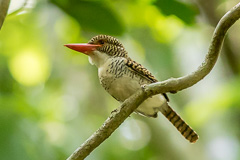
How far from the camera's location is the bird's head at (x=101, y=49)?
3590mm

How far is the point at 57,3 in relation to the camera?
2965 millimetres

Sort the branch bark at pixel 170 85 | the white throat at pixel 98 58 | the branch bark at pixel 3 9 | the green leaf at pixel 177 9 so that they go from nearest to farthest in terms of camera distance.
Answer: the branch bark at pixel 3 9
the branch bark at pixel 170 85
the green leaf at pixel 177 9
the white throat at pixel 98 58

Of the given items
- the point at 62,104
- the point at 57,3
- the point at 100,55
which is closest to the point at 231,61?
the point at 100,55

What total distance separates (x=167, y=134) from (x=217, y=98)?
1887mm

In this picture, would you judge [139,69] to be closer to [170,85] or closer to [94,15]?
[94,15]

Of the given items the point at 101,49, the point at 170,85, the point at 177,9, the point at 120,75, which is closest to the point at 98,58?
the point at 101,49

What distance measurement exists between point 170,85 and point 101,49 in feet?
3.80

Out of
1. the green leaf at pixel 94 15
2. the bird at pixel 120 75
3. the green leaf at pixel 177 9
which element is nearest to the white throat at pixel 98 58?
the bird at pixel 120 75

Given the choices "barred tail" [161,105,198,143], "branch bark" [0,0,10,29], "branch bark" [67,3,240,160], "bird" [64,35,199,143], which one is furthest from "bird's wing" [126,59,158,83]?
"branch bark" [0,0,10,29]

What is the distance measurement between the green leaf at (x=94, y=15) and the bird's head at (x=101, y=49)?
0.41 metres

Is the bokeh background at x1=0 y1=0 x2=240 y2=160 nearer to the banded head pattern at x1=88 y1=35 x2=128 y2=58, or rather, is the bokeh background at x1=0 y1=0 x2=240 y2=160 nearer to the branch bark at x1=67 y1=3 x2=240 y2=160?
the banded head pattern at x1=88 y1=35 x2=128 y2=58

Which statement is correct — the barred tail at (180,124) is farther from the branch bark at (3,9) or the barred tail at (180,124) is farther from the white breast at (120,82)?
the branch bark at (3,9)

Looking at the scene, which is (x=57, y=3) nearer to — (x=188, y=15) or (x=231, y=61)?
(x=188, y=15)

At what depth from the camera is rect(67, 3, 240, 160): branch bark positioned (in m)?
2.43
